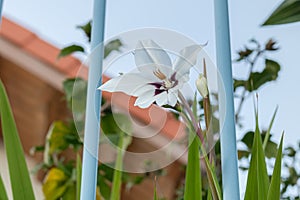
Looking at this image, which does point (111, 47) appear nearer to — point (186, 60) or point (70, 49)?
point (186, 60)

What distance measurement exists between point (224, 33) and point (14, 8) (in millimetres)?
1976

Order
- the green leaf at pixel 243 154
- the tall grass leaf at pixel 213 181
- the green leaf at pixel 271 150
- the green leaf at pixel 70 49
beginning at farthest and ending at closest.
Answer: the green leaf at pixel 70 49 < the green leaf at pixel 243 154 < the green leaf at pixel 271 150 < the tall grass leaf at pixel 213 181

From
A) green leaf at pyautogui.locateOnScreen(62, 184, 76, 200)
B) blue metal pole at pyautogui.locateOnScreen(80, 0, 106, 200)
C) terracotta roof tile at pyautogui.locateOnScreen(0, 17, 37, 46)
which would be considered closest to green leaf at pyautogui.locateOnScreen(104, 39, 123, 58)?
blue metal pole at pyautogui.locateOnScreen(80, 0, 106, 200)

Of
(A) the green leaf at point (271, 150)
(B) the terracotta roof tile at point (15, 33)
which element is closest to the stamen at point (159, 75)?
(A) the green leaf at point (271, 150)

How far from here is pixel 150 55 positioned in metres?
0.52

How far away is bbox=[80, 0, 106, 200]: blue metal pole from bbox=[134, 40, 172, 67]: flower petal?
0.25ft

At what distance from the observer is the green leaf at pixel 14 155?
58 centimetres

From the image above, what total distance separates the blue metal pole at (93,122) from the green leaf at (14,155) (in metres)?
0.08

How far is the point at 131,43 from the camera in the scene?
1.79 feet

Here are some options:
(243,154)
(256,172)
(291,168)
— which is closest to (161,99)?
(256,172)

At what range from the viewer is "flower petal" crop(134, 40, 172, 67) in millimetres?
515

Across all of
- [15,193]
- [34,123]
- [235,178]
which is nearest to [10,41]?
[34,123]

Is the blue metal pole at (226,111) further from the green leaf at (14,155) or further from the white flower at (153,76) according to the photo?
the green leaf at (14,155)

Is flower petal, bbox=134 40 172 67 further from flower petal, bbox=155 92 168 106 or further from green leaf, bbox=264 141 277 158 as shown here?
green leaf, bbox=264 141 277 158
